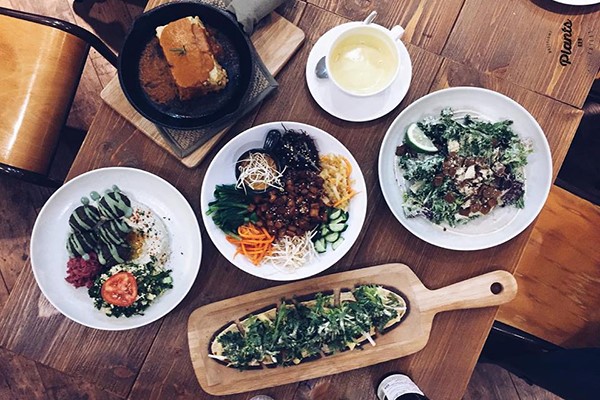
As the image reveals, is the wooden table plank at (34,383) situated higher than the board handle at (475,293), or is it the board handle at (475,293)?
the board handle at (475,293)

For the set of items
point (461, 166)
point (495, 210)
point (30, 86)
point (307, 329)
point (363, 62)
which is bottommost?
point (307, 329)

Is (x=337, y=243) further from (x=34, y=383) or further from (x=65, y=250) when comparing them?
(x=34, y=383)

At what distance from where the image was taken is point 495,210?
2.06 m

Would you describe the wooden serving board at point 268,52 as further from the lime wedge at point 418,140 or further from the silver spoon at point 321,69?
the lime wedge at point 418,140

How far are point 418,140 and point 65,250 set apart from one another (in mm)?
1412

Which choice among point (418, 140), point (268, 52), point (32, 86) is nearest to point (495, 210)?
Result: point (418, 140)

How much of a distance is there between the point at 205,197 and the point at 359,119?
2.16 ft

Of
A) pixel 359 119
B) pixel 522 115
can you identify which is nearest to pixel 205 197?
pixel 359 119

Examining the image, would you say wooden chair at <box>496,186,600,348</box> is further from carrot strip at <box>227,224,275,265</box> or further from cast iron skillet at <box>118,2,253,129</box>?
cast iron skillet at <box>118,2,253,129</box>

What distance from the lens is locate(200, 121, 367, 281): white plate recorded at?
1970 millimetres

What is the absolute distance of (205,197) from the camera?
1.98 m

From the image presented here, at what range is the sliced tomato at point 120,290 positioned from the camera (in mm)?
1966

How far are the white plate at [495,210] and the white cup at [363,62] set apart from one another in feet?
0.54

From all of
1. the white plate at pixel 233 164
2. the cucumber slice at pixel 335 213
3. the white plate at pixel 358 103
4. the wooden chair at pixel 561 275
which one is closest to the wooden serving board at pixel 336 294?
the white plate at pixel 233 164
